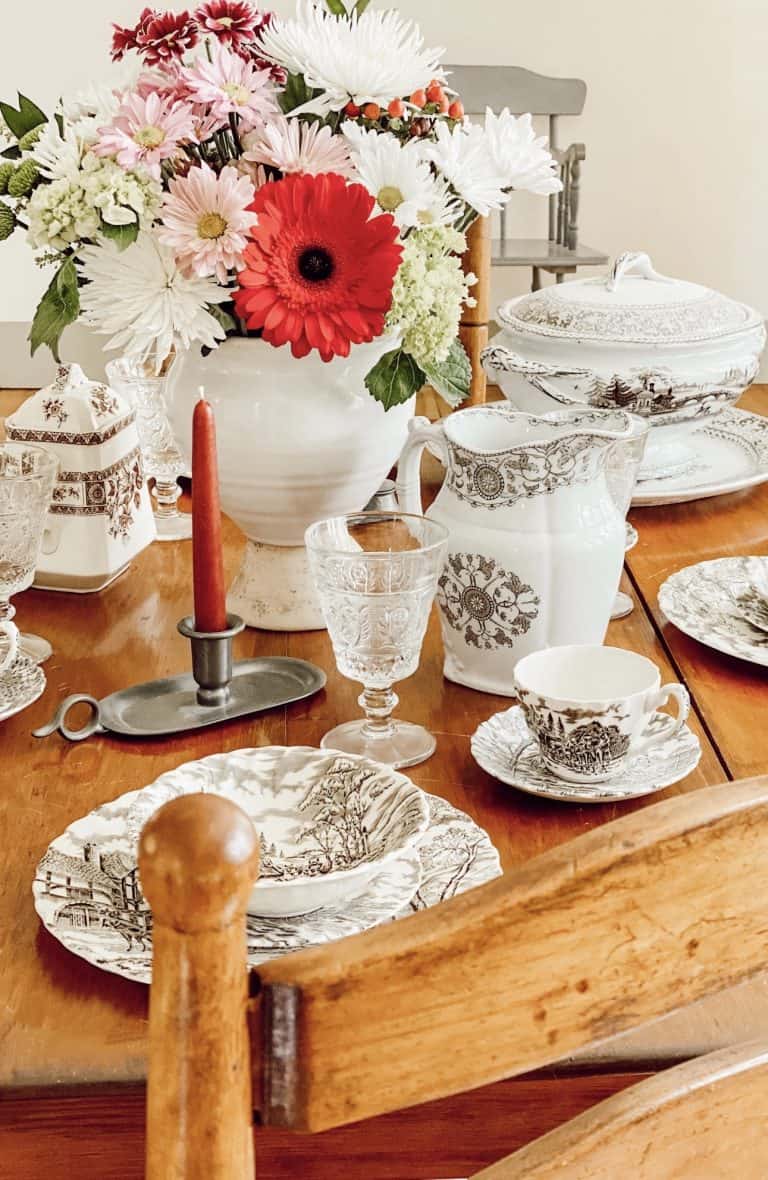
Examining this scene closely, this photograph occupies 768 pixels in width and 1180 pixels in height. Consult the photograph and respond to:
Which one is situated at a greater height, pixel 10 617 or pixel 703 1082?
pixel 703 1082

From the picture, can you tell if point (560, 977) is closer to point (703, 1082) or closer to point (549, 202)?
point (703, 1082)

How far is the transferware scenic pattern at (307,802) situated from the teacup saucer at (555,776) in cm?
9

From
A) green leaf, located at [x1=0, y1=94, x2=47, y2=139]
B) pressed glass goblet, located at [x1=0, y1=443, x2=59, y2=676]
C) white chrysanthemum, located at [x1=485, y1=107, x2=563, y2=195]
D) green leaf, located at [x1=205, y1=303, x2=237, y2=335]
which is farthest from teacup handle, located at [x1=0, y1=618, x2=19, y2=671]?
white chrysanthemum, located at [x1=485, y1=107, x2=563, y2=195]

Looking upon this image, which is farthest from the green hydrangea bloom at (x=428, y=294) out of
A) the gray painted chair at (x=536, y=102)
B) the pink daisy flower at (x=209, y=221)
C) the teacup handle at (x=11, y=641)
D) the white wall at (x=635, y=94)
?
the white wall at (x=635, y=94)

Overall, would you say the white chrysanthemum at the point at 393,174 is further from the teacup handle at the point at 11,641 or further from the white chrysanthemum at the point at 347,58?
the teacup handle at the point at 11,641

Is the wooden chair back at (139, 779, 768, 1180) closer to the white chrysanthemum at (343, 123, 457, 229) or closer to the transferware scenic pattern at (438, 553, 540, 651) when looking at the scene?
the transferware scenic pattern at (438, 553, 540, 651)

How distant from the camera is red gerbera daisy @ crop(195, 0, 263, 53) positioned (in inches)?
36.6

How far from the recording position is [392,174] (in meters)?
0.90

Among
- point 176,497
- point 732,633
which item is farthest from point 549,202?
point 732,633

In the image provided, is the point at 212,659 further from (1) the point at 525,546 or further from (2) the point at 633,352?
(2) the point at 633,352

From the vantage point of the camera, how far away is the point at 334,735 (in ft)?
2.73

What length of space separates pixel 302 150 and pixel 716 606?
0.44 metres

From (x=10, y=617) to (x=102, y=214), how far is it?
28cm

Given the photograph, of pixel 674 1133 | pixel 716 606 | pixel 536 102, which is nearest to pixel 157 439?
pixel 716 606
